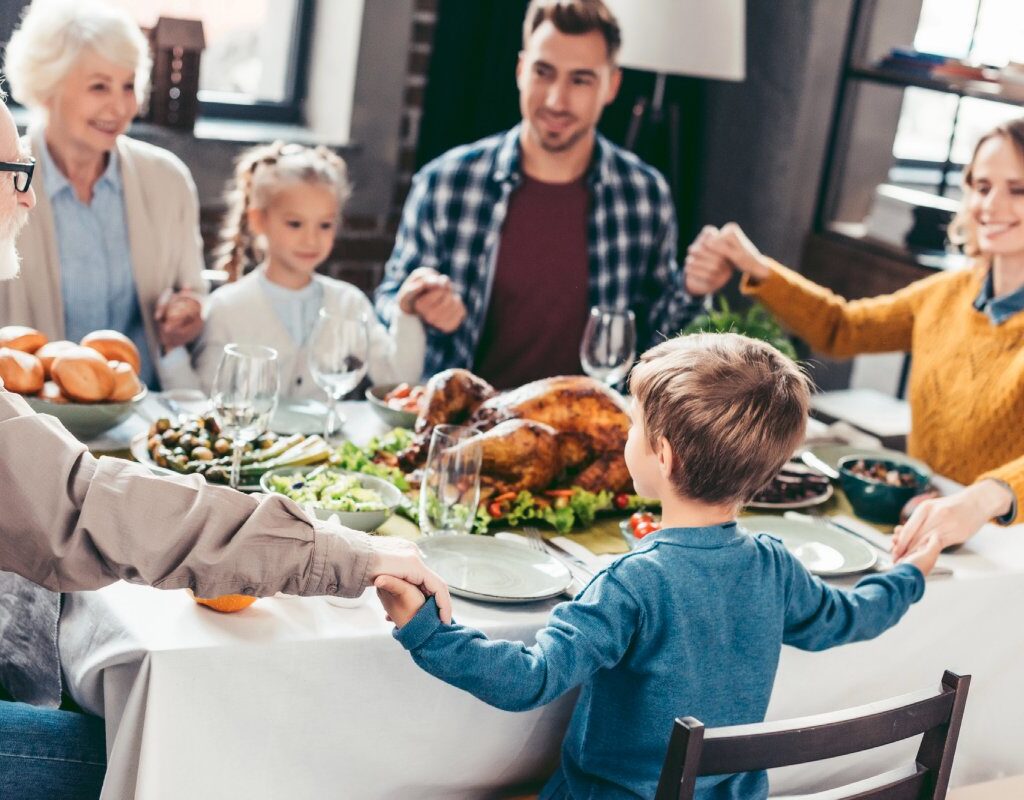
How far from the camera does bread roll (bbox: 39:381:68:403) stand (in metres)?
2.02

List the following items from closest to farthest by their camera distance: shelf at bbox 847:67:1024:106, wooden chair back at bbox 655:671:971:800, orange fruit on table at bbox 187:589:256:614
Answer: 1. wooden chair back at bbox 655:671:971:800
2. orange fruit on table at bbox 187:589:256:614
3. shelf at bbox 847:67:1024:106

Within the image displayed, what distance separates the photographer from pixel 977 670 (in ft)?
6.95

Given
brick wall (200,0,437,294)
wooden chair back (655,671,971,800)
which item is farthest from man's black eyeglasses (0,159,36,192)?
brick wall (200,0,437,294)

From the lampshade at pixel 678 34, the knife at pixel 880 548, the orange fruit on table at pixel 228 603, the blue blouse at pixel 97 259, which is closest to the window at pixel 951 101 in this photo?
the lampshade at pixel 678 34

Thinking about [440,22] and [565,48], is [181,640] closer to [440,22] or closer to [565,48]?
[565,48]

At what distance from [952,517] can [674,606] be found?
76 cm

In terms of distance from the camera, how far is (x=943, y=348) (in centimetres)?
262

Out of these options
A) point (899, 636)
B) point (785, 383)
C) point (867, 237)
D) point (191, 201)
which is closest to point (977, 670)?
point (899, 636)

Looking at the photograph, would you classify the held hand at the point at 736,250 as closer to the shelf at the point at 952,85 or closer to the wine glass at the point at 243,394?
the wine glass at the point at 243,394

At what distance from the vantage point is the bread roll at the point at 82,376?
2.02 meters

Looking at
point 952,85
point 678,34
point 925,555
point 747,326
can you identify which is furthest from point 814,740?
point 952,85

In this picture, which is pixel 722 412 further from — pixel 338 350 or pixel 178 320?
pixel 178 320

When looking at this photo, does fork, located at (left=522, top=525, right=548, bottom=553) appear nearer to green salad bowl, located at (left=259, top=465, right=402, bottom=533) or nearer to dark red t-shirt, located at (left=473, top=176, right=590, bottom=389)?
green salad bowl, located at (left=259, top=465, right=402, bottom=533)

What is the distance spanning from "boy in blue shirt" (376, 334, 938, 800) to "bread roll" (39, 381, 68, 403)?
33.8 inches
